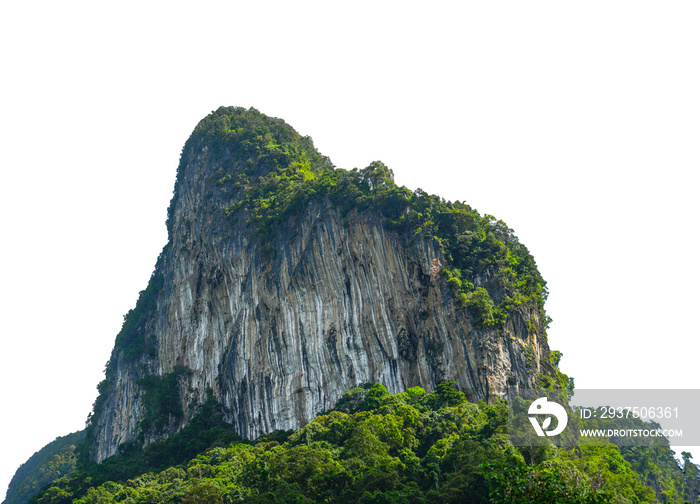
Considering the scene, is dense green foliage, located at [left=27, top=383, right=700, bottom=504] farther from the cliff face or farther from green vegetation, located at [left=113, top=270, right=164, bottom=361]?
green vegetation, located at [left=113, top=270, right=164, bottom=361]

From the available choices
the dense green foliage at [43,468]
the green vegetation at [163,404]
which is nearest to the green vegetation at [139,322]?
the green vegetation at [163,404]

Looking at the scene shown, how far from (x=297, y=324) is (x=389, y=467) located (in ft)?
46.6

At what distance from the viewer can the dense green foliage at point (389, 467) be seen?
23719 millimetres

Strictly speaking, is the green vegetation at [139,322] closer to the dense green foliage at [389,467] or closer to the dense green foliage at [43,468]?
the dense green foliage at [43,468]

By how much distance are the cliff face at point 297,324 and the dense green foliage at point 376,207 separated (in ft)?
0.70

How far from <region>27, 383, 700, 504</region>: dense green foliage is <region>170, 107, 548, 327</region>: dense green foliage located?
6431mm

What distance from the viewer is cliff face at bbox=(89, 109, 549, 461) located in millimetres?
36281

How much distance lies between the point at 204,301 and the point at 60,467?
1193 inches

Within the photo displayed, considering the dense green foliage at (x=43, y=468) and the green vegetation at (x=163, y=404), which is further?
the dense green foliage at (x=43, y=468)

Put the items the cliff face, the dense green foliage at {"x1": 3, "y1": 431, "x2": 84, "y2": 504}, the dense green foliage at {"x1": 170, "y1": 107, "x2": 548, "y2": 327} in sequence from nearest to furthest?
the cliff face → the dense green foliage at {"x1": 170, "y1": 107, "x2": 548, "y2": 327} → the dense green foliage at {"x1": 3, "y1": 431, "x2": 84, "y2": 504}

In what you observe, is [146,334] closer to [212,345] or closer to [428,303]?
[212,345]

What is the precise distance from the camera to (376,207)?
40594 mm

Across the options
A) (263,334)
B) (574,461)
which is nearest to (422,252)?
(263,334)

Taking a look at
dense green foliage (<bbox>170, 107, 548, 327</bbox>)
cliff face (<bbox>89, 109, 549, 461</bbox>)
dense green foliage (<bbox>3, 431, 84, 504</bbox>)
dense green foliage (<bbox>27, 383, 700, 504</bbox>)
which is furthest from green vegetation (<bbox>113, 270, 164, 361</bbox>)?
dense green foliage (<bbox>27, 383, 700, 504</bbox>)
